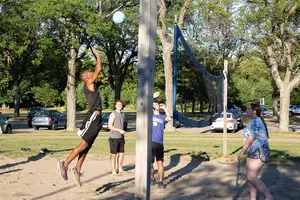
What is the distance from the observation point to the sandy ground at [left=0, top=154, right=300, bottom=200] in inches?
349

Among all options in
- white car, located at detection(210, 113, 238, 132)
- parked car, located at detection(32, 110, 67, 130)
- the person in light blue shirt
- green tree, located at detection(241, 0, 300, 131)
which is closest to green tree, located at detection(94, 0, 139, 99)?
parked car, located at detection(32, 110, 67, 130)

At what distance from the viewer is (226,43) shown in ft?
175

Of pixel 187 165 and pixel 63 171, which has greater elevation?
pixel 63 171

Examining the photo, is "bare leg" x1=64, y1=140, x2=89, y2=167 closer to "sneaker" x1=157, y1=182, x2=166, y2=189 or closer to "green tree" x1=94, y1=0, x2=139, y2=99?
"sneaker" x1=157, y1=182, x2=166, y2=189

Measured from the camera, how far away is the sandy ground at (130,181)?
8.87m

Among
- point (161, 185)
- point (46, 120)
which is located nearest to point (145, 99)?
point (161, 185)

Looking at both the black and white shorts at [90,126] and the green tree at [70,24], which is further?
the green tree at [70,24]

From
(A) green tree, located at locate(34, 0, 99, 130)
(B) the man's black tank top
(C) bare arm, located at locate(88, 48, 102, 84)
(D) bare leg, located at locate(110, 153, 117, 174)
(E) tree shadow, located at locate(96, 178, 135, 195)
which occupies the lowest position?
(E) tree shadow, located at locate(96, 178, 135, 195)

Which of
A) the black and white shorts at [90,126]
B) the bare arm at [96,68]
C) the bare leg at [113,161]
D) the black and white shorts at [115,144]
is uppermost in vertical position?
the bare arm at [96,68]

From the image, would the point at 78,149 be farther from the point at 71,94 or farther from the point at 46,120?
the point at 46,120

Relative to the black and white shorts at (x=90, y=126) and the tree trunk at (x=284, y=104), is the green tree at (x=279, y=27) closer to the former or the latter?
the tree trunk at (x=284, y=104)

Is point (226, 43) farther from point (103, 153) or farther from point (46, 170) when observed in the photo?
point (46, 170)

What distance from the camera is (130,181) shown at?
10.4m

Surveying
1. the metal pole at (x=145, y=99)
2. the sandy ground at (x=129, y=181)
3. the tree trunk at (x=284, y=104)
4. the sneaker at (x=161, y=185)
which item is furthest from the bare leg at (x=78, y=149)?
the tree trunk at (x=284, y=104)
